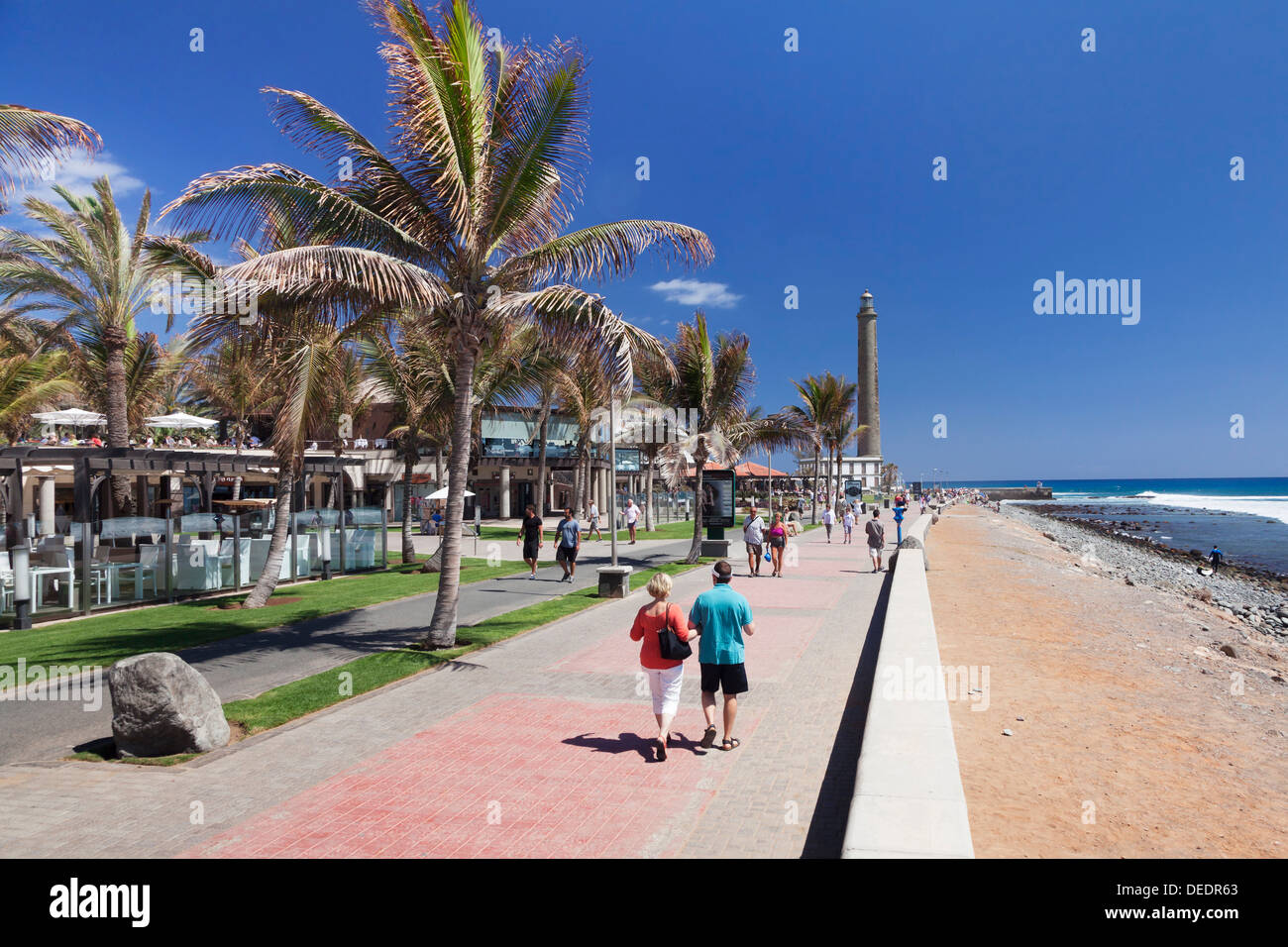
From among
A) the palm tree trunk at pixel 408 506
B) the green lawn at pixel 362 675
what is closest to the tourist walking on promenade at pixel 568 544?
the green lawn at pixel 362 675

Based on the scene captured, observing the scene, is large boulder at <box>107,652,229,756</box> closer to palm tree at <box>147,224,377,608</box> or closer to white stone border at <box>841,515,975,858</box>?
palm tree at <box>147,224,377,608</box>

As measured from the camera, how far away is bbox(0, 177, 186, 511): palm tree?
45.8 ft

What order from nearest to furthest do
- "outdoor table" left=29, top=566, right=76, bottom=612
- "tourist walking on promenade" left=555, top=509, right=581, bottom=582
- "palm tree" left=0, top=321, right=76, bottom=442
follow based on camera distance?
"outdoor table" left=29, top=566, right=76, bottom=612 < "palm tree" left=0, top=321, right=76, bottom=442 < "tourist walking on promenade" left=555, top=509, right=581, bottom=582

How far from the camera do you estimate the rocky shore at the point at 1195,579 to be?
1980cm

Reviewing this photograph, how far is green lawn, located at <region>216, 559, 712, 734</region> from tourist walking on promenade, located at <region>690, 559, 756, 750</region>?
3866mm

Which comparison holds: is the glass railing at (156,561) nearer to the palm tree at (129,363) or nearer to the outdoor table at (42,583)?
the outdoor table at (42,583)

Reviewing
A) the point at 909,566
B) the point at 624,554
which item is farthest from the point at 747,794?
the point at 624,554

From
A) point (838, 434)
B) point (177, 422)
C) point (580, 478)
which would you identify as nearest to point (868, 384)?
point (838, 434)

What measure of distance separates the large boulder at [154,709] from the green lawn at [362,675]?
2.04 feet

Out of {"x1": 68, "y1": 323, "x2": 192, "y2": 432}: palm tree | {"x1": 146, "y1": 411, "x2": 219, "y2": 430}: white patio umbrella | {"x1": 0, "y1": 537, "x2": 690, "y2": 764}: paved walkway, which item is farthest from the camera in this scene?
{"x1": 146, "y1": 411, "x2": 219, "y2": 430}: white patio umbrella

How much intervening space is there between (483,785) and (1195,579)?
103ft

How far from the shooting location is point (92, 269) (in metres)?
14.5

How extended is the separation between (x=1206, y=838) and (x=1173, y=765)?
1.53 metres

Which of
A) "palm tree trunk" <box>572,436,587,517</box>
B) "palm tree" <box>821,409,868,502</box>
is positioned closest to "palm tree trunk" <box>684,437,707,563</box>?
"palm tree trunk" <box>572,436,587,517</box>
